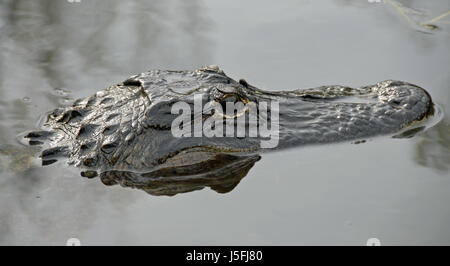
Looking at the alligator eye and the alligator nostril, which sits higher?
the alligator nostril

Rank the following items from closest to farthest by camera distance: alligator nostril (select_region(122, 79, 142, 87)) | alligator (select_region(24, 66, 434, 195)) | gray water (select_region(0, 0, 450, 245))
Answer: gray water (select_region(0, 0, 450, 245)) < alligator (select_region(24, 66, 434, 195)) < alligator nostril (select_region(122, 79, 142, 87))

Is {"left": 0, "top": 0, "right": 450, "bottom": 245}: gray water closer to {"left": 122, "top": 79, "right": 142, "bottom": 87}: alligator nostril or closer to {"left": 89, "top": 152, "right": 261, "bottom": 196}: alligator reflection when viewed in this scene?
{"left": 89, "top": 152, "right": 261, "bottom": 196}: alligator reflection

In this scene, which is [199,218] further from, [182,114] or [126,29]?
[126,29]

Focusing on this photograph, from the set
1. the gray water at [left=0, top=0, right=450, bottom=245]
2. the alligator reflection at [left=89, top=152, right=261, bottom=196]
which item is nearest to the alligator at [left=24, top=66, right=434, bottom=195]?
the alligator reflection at [left=89, top=152, right=261, bottom=196]

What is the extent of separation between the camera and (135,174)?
171 inches

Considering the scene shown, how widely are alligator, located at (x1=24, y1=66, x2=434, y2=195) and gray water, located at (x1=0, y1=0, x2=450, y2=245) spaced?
4.3 inches

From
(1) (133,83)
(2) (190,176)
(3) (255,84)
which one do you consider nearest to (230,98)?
(2) (190,176)

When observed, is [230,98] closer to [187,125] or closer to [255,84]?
[187,125]

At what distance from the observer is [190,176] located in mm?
4387

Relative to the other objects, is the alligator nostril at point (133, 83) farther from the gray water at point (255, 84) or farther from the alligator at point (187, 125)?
the gray water at point (255, 84)

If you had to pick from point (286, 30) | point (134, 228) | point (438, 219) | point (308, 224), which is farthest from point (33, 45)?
point (438, 219)

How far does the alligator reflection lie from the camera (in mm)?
4281

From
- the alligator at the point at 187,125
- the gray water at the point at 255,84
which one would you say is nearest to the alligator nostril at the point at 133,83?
the alligator at the point at 187,125

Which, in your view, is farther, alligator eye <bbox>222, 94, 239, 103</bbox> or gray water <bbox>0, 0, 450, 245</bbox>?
alligator eye <bbox>222, 94, 239, 103</bbox>
